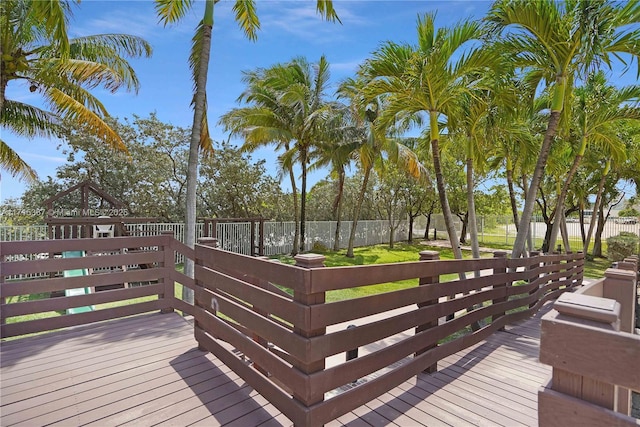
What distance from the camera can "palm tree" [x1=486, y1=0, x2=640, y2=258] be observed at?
4137 millimetres

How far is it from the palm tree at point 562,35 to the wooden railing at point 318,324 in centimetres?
337

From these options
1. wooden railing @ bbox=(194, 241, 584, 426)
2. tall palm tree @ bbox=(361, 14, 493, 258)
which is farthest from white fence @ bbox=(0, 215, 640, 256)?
wooden railing @ bbox=(194, 241, 584, 426)

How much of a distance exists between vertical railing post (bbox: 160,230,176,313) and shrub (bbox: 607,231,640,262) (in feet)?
50.4

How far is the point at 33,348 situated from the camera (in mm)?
3109

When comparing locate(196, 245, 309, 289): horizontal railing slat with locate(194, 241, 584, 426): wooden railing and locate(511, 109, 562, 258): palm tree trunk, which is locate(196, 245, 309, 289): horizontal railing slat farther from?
locate(511, 109, 562, 258): palm tree trunk

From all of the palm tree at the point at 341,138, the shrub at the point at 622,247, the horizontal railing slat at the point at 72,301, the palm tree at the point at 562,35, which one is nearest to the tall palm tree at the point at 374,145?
the palm tree at the point at 341,138

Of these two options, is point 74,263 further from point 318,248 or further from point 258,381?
point 318,248

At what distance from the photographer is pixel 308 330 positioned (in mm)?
1789

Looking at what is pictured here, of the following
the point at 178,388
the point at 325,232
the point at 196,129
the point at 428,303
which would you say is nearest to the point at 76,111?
the point at 196,129

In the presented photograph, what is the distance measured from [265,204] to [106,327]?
11037 millimetres

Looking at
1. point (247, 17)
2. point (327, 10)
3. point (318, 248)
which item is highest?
point (247, 17)

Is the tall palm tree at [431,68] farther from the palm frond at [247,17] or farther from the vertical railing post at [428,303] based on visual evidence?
the vertical railing post at [428,303]

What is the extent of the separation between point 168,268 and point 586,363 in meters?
4.16

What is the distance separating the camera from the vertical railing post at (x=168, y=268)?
4047 millimetres
